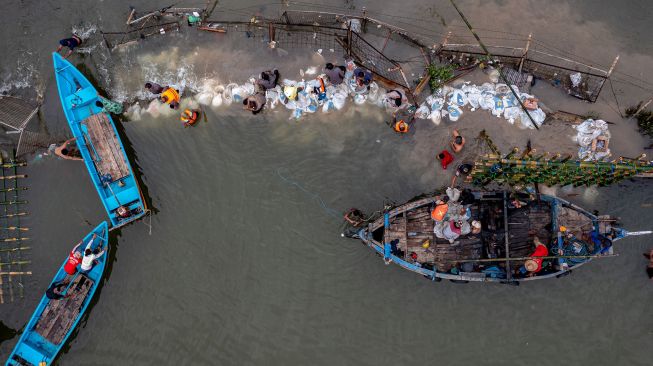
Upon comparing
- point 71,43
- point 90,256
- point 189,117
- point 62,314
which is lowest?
point 62,314

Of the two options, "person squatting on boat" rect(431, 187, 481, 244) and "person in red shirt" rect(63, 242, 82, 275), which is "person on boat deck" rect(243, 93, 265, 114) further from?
"person in red shirt" rect(63, 242, 82, 275)

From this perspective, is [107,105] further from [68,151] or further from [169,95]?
[169,95]

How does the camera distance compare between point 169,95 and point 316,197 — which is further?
point 316,197

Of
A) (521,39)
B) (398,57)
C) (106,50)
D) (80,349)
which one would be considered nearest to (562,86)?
(521,39)

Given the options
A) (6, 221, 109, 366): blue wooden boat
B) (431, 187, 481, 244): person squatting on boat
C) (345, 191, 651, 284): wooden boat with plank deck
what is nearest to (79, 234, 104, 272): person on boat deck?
(6, 221, 109, 366): blue wooden boat

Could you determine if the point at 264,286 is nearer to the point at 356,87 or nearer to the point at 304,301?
the point at 304,301

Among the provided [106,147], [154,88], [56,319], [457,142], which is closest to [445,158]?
[457,142]
